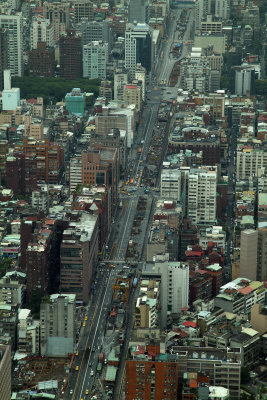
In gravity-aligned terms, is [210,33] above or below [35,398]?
above

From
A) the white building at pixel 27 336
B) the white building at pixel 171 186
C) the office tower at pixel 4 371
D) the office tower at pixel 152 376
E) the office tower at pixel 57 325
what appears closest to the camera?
the office tower at pixel 4 371

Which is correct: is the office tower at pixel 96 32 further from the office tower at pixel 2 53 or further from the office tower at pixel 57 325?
the office tower at pixel 57 325

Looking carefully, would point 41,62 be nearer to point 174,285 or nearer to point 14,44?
point 14,44

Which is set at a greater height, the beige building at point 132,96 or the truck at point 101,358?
the beige building at point 132,96

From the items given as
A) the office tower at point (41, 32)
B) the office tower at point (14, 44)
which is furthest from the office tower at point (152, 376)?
the office tower at point (41, 32)

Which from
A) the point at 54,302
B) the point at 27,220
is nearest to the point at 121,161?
the point at 27,220

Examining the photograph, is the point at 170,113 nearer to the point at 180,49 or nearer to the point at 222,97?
the point at 222,97

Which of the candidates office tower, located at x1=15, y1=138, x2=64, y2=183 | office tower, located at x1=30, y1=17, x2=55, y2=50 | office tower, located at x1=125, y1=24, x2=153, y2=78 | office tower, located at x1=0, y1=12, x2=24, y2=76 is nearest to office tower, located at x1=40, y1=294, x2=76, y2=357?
office tower, located at x1=15, y1=138, x2=64, y2=183
